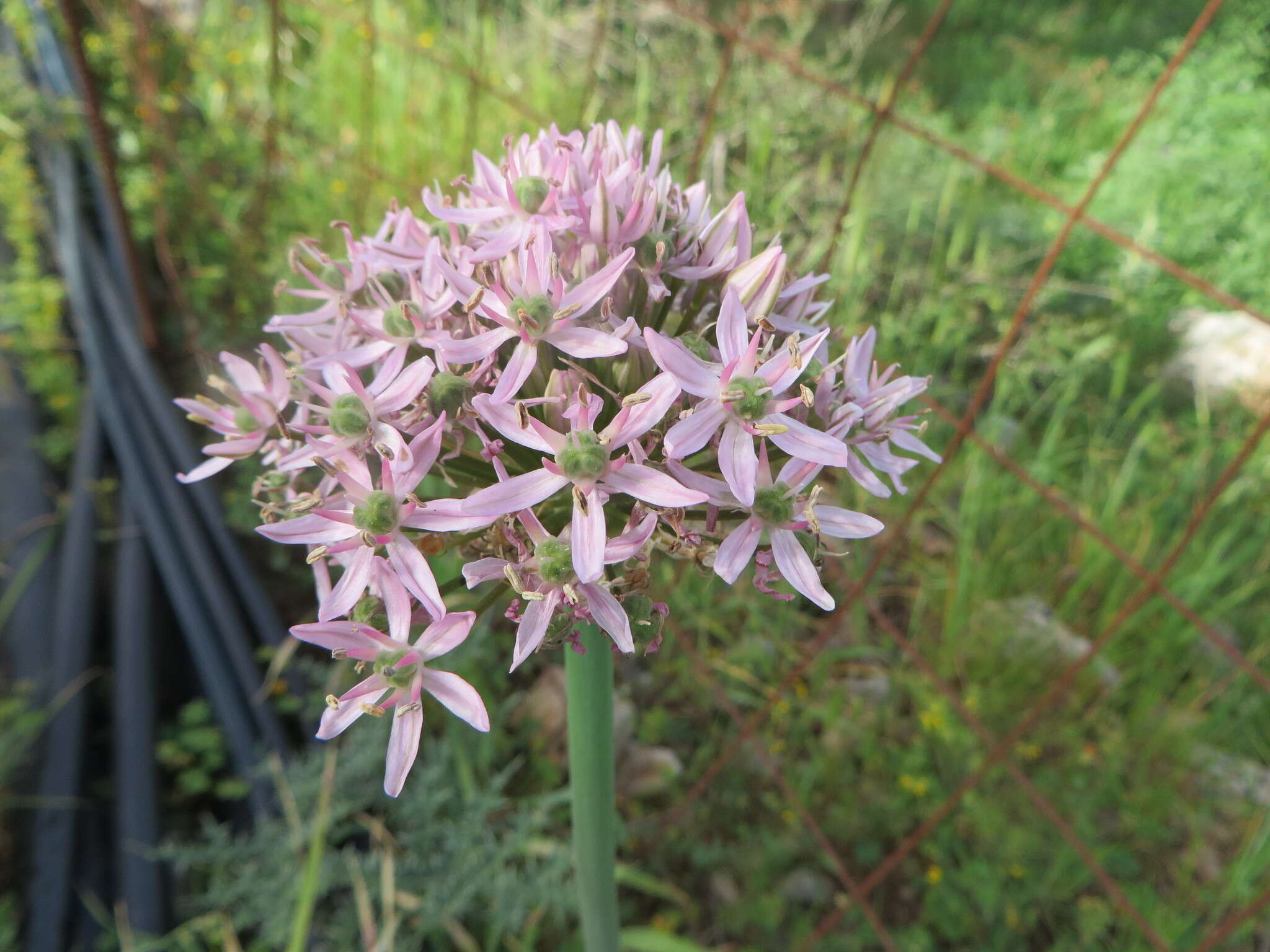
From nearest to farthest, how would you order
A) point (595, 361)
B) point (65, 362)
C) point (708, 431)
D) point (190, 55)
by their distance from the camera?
point (708, 431)
point (595, 361)
point (65, 362)
point (190, 55)

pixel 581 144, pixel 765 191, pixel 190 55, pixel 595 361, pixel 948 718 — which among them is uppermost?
pixel 581 144

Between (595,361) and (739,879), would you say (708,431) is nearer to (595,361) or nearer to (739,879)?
(595,361)

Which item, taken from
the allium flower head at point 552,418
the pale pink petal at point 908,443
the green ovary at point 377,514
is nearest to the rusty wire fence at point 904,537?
the pale pink petal at point 908,443

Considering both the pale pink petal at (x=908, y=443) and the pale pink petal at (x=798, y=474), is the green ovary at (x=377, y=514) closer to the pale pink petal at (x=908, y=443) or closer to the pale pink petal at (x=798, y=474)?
the pale pink petal at (x=798, y=474)

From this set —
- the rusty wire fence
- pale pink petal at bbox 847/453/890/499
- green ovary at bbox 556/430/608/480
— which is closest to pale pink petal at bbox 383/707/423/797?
green ovary at bbox 556/430/608/480

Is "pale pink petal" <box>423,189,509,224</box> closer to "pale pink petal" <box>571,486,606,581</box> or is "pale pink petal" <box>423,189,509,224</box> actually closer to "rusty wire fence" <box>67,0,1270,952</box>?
"pale pink petal" <box>571,486,606,581</box>

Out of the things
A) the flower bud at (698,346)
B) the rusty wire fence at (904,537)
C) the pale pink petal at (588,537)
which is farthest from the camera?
the rusty wire fence at (904,537)

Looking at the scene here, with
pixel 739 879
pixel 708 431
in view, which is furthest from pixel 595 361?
pixel 739 879

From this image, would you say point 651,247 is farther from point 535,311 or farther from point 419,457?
point 419,457
